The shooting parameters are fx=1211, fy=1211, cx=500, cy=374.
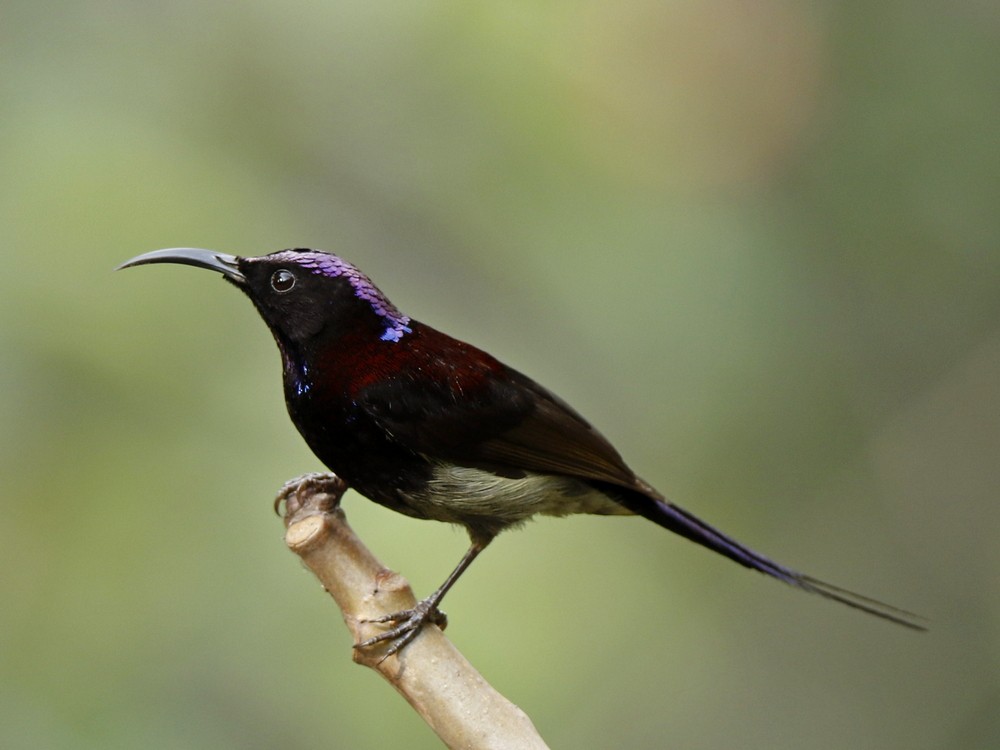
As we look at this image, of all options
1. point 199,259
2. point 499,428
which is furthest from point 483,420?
point 199,259

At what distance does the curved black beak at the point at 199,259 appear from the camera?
244cm

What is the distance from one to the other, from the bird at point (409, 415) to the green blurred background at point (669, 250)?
129 centimetres

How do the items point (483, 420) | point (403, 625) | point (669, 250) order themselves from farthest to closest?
point (669, 250) < point (483, 420) < point (403, 625)

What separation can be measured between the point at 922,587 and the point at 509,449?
95.1 inches

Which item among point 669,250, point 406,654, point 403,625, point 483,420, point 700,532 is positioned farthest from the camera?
point 669,250

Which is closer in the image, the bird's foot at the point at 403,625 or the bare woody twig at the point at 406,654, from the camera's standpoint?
the bare woody twig at the point at 406,654

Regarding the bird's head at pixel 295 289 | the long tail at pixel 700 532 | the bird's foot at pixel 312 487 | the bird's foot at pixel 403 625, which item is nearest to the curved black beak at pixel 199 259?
the bird's head at pixel 295 289

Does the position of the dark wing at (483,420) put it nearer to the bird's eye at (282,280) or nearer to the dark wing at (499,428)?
the dark wing at (499,428)

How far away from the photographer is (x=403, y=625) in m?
2.41

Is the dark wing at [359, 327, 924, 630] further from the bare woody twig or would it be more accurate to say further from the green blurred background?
the green blurred background

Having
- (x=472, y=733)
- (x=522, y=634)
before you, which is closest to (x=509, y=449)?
(x=472, y=733)

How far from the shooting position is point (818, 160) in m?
Answer: 4.38

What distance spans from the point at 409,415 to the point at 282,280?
1.25ft

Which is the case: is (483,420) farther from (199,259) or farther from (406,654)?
(199,259)
